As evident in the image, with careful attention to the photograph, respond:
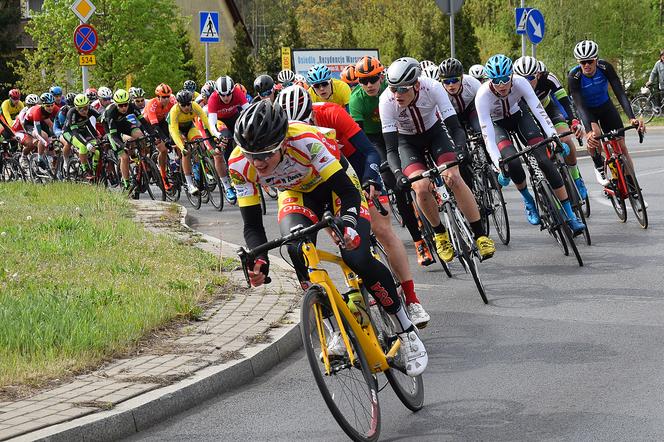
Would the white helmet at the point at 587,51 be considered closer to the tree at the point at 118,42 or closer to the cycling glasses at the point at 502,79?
the cycling glasses at the point at 502,79

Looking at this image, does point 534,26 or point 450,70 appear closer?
point 450,70

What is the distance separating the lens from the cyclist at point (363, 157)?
7.60m

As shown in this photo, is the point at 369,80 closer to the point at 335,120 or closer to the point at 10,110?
the point at 335,120

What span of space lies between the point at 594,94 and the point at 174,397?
853 centimetres

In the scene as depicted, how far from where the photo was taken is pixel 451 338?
853 cm

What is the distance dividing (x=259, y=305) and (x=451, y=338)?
1.75 m

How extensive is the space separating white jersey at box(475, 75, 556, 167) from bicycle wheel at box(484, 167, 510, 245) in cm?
81

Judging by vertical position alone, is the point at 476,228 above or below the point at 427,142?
below

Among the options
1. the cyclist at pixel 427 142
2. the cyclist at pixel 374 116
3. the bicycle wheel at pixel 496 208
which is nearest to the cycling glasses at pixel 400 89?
the cyclist at pixel 427 142

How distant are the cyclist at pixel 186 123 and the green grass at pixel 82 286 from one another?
282 cm

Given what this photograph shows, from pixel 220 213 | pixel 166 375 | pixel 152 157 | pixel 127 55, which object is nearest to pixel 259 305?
pixel 166 375

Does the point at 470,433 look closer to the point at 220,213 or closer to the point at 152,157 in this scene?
the point at 220,213

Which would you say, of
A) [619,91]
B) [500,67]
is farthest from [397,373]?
[619,91]

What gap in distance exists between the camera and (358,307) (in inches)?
257
